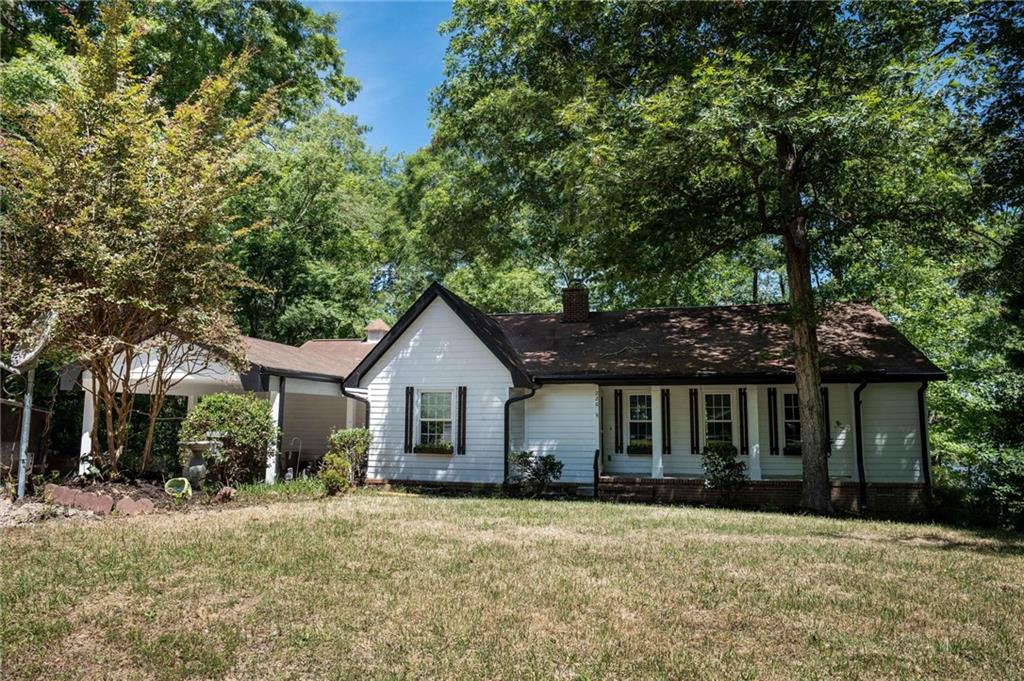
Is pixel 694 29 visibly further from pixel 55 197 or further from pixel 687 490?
pixel 55 197

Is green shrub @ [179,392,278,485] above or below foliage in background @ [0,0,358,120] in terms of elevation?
below

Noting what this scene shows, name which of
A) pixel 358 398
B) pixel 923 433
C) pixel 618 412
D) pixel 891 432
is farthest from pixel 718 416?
pixel 358 398

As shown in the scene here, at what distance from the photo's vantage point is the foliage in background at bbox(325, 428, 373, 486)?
48.7ft

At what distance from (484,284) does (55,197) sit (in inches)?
827

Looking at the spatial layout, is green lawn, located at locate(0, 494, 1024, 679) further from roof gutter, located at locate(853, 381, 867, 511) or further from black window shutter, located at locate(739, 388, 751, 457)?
black window shutter, located at locate(739, 388, 751, 457)

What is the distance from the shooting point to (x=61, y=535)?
7832mm

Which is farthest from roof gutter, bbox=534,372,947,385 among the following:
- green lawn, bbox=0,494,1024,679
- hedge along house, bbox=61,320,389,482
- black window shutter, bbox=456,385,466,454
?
hedge along house, bbox=61,320,389,482

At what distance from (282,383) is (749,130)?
1109 centimetres

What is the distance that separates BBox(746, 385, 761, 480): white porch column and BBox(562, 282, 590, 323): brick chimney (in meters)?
5.79

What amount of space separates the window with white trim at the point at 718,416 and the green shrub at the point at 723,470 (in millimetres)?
1285

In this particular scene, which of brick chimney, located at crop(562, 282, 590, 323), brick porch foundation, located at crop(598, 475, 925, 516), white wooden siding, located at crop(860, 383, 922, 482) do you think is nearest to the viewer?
brick porch foundation, located at crop(598, 475, 925, 516)

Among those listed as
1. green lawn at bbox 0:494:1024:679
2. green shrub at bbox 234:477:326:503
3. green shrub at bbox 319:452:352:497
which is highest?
green shrub at bbox 319:452:352:497

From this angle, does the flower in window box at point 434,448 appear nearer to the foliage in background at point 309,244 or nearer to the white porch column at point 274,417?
the white porch column at point 274,417

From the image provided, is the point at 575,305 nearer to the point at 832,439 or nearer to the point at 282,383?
the point at 832,439
